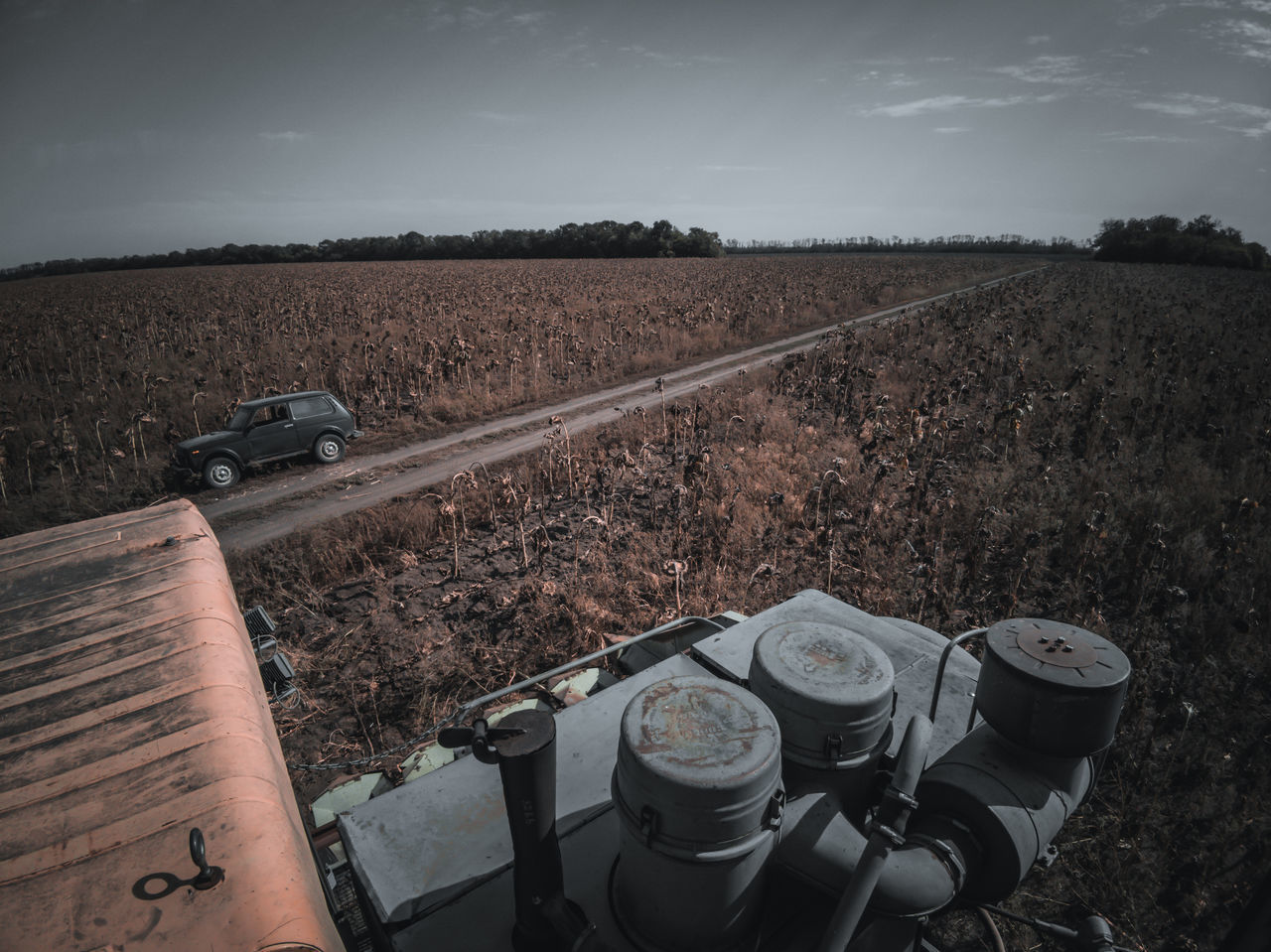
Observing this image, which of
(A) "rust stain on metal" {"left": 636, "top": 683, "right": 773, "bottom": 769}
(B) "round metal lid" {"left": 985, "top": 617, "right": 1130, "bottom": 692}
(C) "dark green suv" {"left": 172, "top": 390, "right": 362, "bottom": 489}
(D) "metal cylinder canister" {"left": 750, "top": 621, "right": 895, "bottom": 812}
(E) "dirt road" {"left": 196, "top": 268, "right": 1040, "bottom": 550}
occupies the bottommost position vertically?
(E) "dirt road" {"left": 196, "top": 268, "right": 1040, "bottom": 550}

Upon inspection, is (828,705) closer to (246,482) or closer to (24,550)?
(24,550)

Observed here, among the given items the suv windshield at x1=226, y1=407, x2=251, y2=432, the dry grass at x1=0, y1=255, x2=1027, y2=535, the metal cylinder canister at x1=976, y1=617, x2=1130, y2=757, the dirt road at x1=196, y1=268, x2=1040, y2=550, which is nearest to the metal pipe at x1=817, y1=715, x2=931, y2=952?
the metal cylinder canister at x1=976, y1=617, x2=1130, y2=757

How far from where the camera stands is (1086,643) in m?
2.89

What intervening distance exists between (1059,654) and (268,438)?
48.6ft

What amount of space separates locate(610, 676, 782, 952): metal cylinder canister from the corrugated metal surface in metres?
1.23

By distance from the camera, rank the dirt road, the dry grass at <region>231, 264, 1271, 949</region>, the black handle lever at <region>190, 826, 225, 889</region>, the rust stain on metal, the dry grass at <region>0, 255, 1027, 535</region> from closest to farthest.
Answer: the black handle lever at <region>190, 826, 225, 889</region>
the rust stain on metal
the dry grass at <region>231, 264, 1271, 949</region>
the dirt road
the dry grass at <region>0, 255, 1027, 535</region>

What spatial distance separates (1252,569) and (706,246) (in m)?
84.0

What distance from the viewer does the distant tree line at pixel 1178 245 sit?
64825 millimetres

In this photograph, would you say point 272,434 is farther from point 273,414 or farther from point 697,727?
point 697,727

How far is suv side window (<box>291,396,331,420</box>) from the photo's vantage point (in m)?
13.6

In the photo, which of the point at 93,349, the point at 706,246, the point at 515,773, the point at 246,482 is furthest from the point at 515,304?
the point at 706,246

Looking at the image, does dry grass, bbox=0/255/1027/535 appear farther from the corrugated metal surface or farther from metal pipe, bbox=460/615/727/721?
metal pipe, bbox=460/615/727/721

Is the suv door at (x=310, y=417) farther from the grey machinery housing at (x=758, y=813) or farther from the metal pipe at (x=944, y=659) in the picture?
the metal pipe at (x=944, y=659)

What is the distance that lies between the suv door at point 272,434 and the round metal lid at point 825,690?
1374 centimetres
